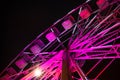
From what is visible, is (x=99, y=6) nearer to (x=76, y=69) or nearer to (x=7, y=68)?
(x=76, y=69)

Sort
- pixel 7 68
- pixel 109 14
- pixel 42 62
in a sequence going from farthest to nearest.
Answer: pixel 7 68
pixel 42 62
pixel 109 14

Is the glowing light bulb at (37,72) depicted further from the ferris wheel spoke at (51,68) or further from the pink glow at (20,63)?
the pink glow at (20,63)

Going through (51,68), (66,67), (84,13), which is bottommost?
(66,67)

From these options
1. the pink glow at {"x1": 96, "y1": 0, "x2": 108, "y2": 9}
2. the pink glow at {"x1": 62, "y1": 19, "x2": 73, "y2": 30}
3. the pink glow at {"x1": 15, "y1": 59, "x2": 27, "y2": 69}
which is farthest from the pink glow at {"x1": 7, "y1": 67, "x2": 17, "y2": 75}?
the pink glow at {"x1": 96, "y1": 0, "x2": 108, "y2": 9}

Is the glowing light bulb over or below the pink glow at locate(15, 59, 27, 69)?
below

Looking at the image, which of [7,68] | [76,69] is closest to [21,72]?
[7,68]

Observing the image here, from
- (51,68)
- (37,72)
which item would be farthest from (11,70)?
(51,68)

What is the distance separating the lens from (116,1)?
35.0 ft

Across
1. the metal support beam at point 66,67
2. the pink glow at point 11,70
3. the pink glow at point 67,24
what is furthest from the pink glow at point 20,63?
the metal support beam at point 66,67

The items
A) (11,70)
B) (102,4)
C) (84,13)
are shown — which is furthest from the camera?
(11,70)

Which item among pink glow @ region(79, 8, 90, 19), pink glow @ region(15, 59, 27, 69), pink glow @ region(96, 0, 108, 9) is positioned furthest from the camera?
pink glow @ region(15, 59, 27, 69)

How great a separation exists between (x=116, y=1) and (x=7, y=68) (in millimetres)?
4855

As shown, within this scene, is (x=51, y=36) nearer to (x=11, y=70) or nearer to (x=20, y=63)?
(x=20, y=63)

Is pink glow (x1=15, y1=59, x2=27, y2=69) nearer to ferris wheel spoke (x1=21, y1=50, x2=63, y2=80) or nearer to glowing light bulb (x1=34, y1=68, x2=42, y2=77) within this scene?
ferris wheel spoke (x1=21, y1=50, x2=63, y2=80)
